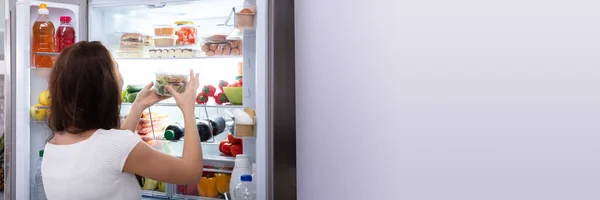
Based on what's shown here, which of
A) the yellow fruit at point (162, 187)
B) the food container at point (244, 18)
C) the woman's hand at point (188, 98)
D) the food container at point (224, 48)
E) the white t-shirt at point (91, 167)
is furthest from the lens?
the yellow fruit at point (162, 187)

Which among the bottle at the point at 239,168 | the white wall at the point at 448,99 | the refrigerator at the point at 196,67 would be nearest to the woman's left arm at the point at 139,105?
the refrigerator at the point at 196,67

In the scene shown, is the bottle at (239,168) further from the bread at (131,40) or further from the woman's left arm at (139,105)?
the bread at (131,40)

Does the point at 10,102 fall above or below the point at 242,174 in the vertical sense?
above

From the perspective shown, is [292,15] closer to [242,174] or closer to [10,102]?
[242,174]

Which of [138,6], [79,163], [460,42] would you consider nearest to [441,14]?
[460,42]

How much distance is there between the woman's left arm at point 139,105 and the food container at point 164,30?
2.01 feet

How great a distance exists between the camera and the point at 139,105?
2016mm

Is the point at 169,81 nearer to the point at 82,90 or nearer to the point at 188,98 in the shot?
the point at 188,98

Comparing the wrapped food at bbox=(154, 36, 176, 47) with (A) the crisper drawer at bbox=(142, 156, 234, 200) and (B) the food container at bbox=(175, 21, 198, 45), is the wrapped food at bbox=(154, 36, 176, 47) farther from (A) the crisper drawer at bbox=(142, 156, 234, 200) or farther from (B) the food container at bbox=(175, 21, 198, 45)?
(A) the crisper drawer at bbox=(142, 156, 234, 200)

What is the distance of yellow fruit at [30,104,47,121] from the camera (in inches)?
97.7

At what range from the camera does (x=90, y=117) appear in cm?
157

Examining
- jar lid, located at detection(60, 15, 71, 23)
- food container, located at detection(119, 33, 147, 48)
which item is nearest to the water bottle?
food container, located at detection(119, 33, 147, 48)

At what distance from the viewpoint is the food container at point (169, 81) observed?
1997mm

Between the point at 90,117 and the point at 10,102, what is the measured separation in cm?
107
